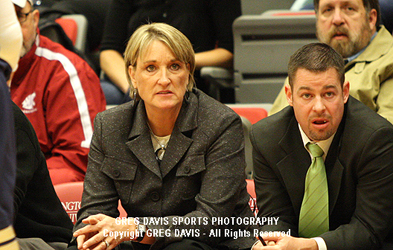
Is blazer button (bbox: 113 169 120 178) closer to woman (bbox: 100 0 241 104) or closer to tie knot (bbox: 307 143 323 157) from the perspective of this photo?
tie knot (bbox: 307 143 323 157)

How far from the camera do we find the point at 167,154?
2129 mm

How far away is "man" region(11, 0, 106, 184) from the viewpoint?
297 centimetres

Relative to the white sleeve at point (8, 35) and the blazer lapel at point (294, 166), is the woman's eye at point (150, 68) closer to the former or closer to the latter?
the blazer lapel at point (294, 166)

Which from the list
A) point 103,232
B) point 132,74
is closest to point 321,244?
point 103,232

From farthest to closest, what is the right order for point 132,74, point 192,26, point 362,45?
point 192,26 < point 362,45 < point 132,74

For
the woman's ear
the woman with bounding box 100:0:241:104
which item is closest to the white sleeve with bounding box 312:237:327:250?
the woman's ear

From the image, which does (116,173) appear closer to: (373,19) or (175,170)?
(175,170)

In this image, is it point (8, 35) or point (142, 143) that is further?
point (142, 143)

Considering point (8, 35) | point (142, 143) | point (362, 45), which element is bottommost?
point (142, 143)

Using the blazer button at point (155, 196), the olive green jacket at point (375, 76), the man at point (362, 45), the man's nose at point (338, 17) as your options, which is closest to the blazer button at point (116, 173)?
the blazer button at point (155, 196)

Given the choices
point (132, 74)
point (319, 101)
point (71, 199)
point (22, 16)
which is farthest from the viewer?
point (22, 16)

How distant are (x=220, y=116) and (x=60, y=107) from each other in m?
1.21

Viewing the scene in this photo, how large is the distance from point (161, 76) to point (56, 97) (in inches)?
43.6

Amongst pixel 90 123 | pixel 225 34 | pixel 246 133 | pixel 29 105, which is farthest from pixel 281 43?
pixel 29 105
